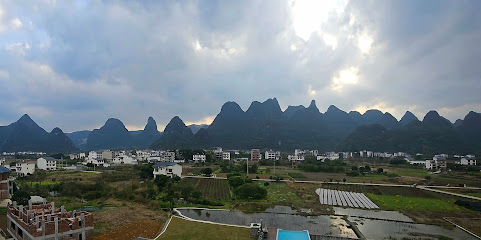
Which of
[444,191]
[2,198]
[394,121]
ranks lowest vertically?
[444,191]

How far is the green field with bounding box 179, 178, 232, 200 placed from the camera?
27.8m

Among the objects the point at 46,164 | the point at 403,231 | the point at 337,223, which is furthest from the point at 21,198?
the point at 46,164

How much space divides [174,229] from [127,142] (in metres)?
155

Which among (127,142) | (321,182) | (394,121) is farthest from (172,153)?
(394,121)

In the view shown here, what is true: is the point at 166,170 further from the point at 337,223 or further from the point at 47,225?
the point at 47,225

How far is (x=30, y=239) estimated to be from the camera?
1206cm

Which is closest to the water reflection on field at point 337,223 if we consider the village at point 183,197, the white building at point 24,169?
the village at point 183,197

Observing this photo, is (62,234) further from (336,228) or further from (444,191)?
(444,191)

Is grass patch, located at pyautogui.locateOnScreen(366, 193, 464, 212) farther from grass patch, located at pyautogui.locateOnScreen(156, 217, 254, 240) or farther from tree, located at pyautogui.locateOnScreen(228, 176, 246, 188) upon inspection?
grass patch, located at pyautogui.locateOnScreen(156, 217, 254, 240)

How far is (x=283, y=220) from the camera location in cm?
1977

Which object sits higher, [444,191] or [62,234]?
[62,234]

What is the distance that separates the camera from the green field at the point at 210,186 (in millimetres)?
27784

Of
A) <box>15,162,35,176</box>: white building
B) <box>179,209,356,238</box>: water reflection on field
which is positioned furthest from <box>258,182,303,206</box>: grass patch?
<box>15,162,35,176</box>: white building

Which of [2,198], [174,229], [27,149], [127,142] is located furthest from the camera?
[127,142]
